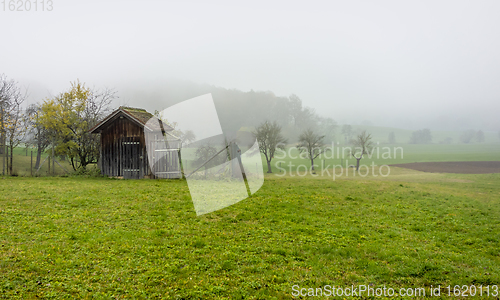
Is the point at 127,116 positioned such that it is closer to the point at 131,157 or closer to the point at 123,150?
the point at 123,150

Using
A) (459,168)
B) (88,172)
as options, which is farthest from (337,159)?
(88,172)

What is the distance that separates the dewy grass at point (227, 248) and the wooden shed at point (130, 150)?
9070 mm

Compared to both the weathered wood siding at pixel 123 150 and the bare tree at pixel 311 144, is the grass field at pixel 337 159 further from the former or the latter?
the weathered wood siding at pixel 123 150

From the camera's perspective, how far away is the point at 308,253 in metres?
7.59

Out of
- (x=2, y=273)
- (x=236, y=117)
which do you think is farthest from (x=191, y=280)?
(x=236, y=117)

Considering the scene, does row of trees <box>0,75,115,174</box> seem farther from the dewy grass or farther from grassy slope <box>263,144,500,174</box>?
grassy slope <box>263,144,500,174</box>

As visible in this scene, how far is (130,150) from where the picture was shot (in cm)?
2325

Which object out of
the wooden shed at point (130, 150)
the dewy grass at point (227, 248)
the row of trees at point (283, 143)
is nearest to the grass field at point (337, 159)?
the row of trees at point (283, 143)

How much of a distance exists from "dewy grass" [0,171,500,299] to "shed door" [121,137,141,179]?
9600 mm

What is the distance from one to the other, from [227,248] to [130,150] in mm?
18302

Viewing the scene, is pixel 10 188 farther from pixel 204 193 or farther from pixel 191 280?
pixel 191 280

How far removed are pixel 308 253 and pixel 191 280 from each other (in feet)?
10.8

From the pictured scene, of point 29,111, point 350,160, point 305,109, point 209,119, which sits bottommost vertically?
point 350,160

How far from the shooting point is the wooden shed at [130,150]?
22594 mm
